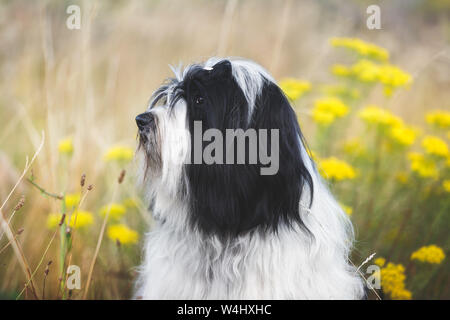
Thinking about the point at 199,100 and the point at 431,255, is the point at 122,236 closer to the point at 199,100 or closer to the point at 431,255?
the point at 199,100

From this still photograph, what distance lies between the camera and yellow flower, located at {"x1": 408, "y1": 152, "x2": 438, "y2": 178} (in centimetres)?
321

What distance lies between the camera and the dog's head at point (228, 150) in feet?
6.94

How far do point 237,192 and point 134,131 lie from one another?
3345mm

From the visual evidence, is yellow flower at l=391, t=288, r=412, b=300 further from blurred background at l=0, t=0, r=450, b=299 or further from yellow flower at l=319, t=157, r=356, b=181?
yellow flower at l=319, t=157, r=356, b=181

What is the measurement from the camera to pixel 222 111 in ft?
6.99

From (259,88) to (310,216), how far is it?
0.65 meters

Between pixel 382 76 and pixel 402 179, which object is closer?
pixel 382 76

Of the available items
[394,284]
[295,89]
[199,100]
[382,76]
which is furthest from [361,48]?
[199,100]

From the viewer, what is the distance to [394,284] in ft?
8.87

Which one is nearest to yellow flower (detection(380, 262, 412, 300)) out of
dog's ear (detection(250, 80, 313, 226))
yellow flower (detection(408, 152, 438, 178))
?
yellow flower (detection(408, 152, 438, 178))

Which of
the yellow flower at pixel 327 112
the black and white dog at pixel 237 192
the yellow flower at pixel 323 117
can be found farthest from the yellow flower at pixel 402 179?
the black and white dog at pixel 237 192

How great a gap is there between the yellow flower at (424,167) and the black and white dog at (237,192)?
4.07 ft

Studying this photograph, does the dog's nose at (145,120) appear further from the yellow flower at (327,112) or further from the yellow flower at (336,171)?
the yellow flower at (327,112)

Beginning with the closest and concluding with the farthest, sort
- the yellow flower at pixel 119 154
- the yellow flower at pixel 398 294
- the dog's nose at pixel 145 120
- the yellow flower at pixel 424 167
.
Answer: the dog's nose at pixel 145 120 → the yellow flower at pixel 398 294 → the yellow flower at pixel 119 154 → the yellow flower at pixel 424 167
